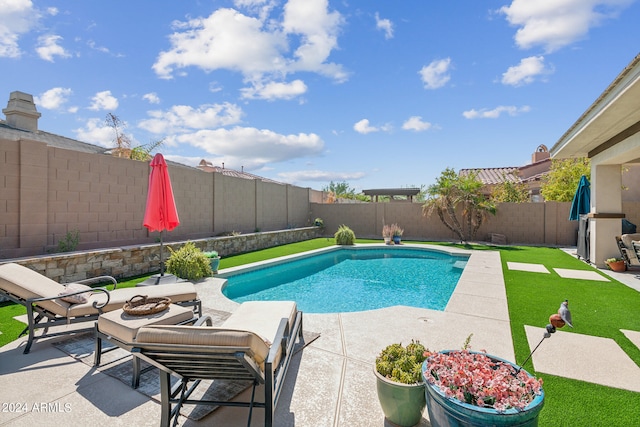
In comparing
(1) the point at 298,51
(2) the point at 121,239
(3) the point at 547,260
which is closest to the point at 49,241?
(2) the point at 121,239

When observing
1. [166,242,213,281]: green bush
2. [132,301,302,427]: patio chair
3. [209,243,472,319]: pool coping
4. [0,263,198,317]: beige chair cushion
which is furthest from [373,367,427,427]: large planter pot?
[166,242,213,281]: green bush

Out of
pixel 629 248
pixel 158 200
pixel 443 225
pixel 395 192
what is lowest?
pixel 629 248

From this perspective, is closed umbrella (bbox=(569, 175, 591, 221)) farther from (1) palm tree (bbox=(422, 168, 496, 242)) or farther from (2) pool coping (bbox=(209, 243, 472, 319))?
(1) palm tree (bbox=(422, 168, 496, 242))

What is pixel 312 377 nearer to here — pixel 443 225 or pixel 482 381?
pixel 482 381

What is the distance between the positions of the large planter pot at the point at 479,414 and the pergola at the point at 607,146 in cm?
508

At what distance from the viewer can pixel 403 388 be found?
6.79 feet

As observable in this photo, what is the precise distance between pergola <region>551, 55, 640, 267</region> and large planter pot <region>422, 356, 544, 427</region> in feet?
16.7

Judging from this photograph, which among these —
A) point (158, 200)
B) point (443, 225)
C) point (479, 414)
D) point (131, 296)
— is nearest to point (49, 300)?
point (131, 296)

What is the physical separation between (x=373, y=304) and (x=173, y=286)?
3.88 meters

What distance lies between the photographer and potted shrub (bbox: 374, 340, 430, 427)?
6.83 feet

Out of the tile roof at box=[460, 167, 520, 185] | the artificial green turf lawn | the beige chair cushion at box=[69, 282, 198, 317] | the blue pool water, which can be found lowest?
the blue pool water

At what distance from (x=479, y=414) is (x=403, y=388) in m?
0.66

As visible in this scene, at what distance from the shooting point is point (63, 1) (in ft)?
19.7

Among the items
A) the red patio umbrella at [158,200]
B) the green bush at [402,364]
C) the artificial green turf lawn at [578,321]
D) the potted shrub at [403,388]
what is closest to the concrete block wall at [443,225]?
the artificial green turf lawn at [578,321]
